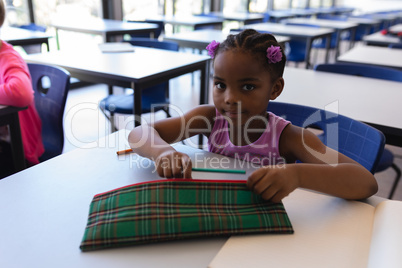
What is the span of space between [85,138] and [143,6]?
125 inches

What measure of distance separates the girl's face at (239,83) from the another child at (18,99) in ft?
2.97

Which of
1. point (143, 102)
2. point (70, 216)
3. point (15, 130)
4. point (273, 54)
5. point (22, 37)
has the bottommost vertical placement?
point (143, 102)

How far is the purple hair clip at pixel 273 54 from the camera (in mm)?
890

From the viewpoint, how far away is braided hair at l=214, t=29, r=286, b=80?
0.90 m

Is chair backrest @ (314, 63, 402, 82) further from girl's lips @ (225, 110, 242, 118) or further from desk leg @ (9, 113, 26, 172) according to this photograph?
desk leg @ (9, 113, 26, 172)

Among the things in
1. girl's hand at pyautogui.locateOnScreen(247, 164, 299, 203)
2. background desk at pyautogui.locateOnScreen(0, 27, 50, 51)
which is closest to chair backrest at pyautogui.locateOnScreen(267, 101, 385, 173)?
girl's hand at pyautogui.locateOnScreen(247, 164, 299, 203)

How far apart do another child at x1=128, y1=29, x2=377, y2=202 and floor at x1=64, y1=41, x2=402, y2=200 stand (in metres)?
0.94

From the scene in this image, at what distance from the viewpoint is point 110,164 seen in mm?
897

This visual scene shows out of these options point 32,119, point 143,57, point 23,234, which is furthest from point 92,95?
point 23,234

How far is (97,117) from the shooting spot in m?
3.36

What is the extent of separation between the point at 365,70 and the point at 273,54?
4.34 ft

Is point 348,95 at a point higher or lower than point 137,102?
higher

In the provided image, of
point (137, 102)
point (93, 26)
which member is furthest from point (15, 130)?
point (93, 26)

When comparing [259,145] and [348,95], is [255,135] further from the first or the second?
[348,95]
